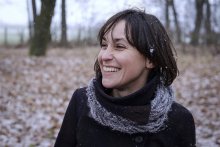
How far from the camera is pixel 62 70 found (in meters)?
11.9

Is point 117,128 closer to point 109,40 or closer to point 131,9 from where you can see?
point 109,40

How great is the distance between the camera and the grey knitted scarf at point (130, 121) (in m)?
2.26

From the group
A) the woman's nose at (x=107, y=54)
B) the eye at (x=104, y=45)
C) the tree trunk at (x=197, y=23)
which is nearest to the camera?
the woman's nose at (x=107, y=54)

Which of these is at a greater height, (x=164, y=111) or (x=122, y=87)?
(x=122, y=87)

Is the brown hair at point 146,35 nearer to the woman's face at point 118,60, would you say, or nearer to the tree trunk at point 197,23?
the woman's face at point 118,60

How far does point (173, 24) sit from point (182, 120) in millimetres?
16029

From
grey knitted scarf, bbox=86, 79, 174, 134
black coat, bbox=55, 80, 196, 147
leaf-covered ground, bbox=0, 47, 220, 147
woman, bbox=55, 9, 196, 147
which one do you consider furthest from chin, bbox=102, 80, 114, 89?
leaf-covered ground, bbox=0, 47, 220, 147

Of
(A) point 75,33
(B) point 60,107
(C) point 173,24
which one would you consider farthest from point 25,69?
(A) point 75,33

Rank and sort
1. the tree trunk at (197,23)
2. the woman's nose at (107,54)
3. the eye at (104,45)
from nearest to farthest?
the woman's nose at (107,54) < the eye at (104,45) < the tree trunk at (197,23)

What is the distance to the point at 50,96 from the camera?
329 inches

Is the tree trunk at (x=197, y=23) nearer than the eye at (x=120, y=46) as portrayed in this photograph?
No

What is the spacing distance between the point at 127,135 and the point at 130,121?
13 cm

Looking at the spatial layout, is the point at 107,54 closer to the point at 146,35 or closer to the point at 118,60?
the point at 118,60

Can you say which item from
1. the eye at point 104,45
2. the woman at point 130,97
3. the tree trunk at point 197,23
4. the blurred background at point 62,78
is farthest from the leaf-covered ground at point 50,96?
the tree trunk at point 197,23
